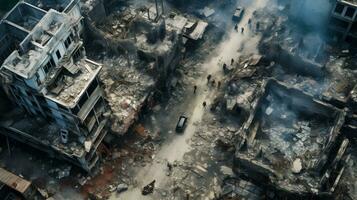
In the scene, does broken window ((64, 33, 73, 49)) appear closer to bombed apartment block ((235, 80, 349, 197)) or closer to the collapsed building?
the collapsed building

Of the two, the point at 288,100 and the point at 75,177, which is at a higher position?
the point at 288,100

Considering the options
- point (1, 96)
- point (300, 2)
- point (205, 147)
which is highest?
point (300, 2)

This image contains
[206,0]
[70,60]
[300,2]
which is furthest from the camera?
[206,0]

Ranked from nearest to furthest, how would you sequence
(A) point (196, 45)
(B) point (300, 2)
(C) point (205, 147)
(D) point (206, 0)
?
(C) point (205, 147) < (B) point (300, 2) < (A) point (196, 45) < (D) point (206, 0)

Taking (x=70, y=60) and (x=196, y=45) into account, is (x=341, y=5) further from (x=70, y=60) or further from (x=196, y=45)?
(x=70, y=60)

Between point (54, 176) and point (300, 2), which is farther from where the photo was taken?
point (300, 2)

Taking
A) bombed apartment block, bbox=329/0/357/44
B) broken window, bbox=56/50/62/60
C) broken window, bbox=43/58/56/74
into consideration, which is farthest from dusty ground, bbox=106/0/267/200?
broken window, bbox=43/58/56/74

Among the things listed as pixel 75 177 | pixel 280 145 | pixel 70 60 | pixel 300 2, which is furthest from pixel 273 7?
pixel 75 177
